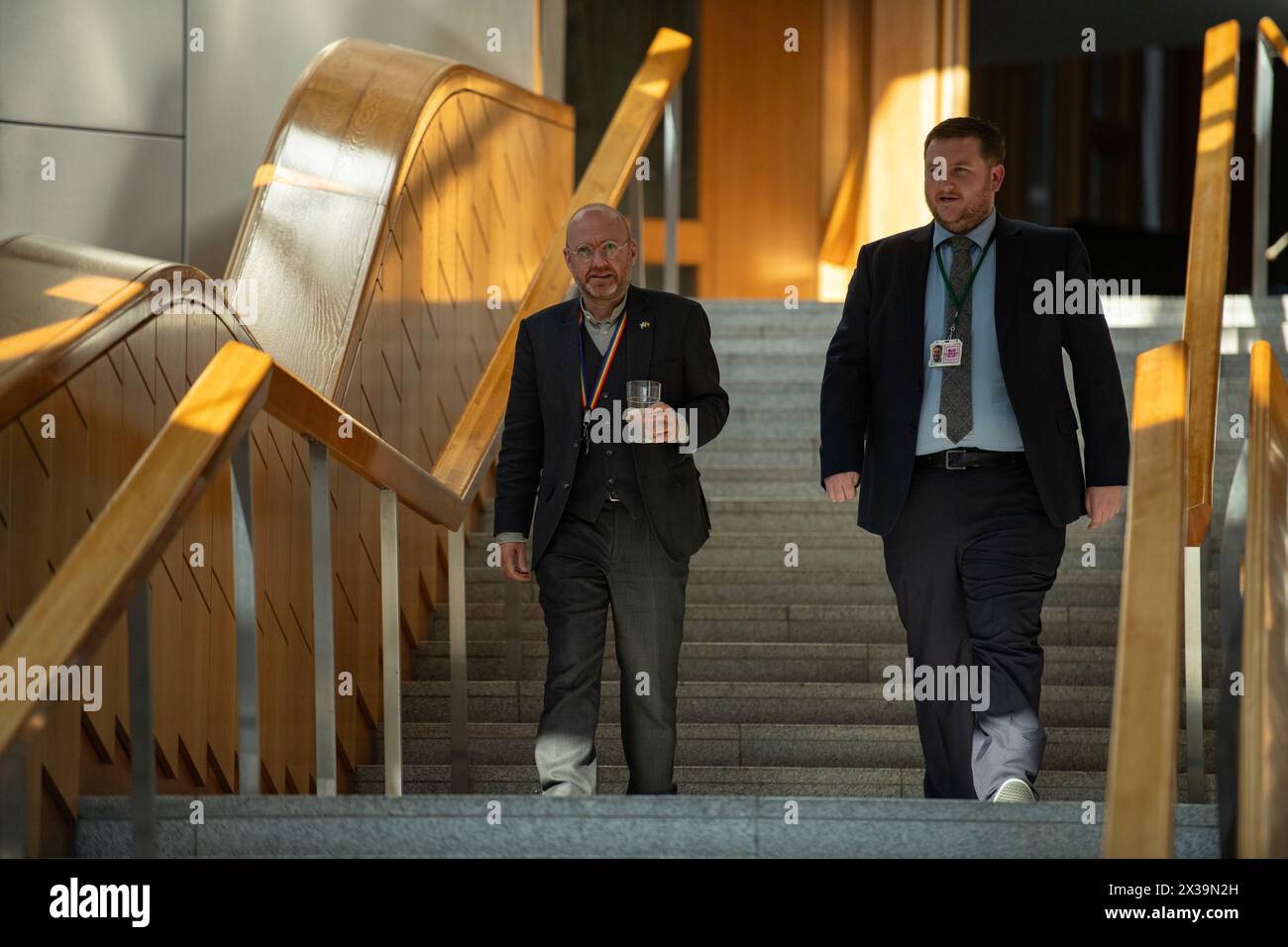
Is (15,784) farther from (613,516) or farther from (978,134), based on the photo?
(978,134)

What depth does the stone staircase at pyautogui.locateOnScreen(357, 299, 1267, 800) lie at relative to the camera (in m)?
4.75

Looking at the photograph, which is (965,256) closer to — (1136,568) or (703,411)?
(703,411)

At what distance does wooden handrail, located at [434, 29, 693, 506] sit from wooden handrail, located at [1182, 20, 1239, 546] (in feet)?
5.85

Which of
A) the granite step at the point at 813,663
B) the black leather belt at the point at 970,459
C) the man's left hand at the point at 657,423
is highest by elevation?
the man's left hand at the point at 657,423

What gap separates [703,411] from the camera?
156 inches

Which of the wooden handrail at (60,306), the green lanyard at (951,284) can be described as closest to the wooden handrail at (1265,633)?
the green lanyard at (951,284)

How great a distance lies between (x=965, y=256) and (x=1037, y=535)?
0.63 metres

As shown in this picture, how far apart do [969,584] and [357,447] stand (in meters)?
1.31

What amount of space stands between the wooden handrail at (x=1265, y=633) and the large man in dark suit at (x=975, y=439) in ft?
1.43

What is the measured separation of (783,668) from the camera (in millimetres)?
5191

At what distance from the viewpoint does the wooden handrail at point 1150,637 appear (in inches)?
84.5
